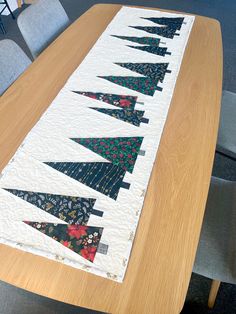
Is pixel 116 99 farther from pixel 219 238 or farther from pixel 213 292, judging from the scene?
pixel 213 292

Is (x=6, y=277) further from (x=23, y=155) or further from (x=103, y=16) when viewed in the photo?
(x=103, y=16)

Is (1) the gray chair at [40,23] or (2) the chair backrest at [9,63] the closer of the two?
(2) the chair backrest at [9,63]

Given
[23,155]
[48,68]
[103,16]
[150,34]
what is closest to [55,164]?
[23,155]

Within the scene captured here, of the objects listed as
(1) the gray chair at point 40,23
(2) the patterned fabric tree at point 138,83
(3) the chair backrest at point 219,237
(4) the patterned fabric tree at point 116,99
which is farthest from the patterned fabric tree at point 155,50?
(3) the chair backrest at point 219,237

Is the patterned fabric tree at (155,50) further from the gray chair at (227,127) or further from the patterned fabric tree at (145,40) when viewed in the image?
the gray chair at (227,127)

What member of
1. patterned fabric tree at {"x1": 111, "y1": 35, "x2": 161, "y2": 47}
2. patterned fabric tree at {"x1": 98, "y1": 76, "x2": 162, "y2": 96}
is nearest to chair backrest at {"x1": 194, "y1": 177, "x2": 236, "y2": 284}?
patterned fabric tree at {"x1": 98, "y1": 76, "x2": 162, "y2": 96}

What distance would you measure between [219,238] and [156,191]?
0.35m

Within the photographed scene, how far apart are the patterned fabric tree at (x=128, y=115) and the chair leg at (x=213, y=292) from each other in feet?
2.22

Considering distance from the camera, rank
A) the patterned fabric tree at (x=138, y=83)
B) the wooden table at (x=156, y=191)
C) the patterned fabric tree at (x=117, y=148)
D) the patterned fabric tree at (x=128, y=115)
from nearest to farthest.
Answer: the wooden table at (x=156, y=191)
the patterned fabric tree at (x=117, y=148)
the patterned fabric tree at (x=128, y=115)
the patterned fabric tree at (x=138, y=83)

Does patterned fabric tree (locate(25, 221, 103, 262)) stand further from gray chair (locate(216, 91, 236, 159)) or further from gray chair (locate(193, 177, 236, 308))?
gray chair (locate(216, 91, 236, 159))

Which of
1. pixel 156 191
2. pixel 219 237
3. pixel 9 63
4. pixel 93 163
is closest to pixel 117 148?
pixel 93 163

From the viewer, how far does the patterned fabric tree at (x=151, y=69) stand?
3.80ft

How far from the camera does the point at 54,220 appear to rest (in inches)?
27.7

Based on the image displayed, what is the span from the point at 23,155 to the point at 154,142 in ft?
1.42
